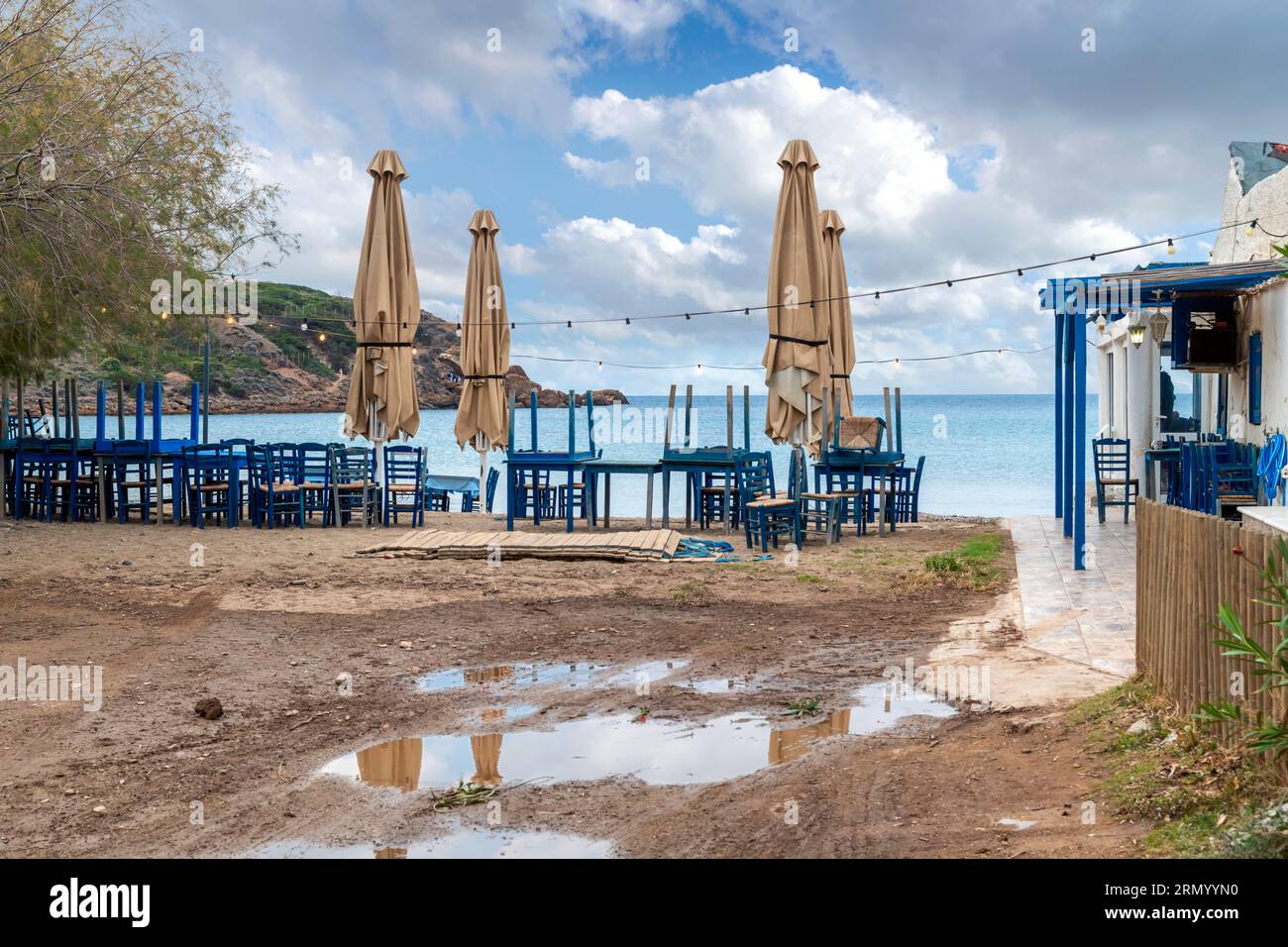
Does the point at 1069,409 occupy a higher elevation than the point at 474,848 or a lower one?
higher

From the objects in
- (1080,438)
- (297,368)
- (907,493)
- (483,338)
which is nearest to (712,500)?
(907,493)

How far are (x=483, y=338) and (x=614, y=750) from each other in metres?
11.0

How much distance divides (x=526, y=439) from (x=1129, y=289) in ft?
198

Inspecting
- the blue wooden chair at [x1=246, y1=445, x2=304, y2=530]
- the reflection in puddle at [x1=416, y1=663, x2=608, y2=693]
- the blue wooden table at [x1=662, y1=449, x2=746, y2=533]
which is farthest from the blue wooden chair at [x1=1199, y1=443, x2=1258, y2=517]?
the blue wooden chair at [x1=246, y1=445, x2=304, y2=530]

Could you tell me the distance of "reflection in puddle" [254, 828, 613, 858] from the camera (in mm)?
4285

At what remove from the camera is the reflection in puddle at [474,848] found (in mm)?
4285

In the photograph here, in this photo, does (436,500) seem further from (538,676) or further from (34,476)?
(538,676)

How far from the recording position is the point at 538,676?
24.1 feet

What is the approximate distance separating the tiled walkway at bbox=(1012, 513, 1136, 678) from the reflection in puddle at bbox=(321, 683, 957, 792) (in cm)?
156

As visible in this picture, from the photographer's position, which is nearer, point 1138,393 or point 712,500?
point 712,500

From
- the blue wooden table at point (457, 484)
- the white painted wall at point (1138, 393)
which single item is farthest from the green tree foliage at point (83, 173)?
the white painted wall at point (1138, 393)

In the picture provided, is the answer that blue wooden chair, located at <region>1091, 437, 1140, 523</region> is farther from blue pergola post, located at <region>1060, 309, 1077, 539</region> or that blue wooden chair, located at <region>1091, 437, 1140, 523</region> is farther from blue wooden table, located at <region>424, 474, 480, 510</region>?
blue wooden table, located at <region>424, 474, 480, 510</region>

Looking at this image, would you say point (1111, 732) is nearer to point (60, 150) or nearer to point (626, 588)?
point (626, 588)
